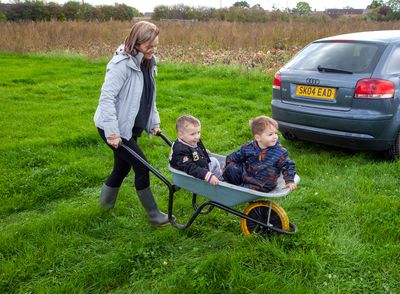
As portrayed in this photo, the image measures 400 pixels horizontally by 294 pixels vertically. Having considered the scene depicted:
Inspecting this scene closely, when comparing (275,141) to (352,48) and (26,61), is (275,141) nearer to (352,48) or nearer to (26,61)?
(352,48)

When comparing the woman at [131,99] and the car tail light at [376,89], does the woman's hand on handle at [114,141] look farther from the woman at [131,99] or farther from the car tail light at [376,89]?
the car tail light at [376,89]

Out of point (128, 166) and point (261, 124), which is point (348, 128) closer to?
point (261, 124)

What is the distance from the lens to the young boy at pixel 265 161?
3328 mm

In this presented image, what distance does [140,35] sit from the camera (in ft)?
10.9

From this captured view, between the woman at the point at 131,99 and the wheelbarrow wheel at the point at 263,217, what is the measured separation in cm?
85

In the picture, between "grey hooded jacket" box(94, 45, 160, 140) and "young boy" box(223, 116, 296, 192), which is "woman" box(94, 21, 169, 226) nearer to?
"grey hooded jacket" box(94, 45, 160, 140)

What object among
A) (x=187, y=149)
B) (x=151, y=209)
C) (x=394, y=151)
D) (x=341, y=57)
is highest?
(x=341, y=57)

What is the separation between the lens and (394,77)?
4.90m

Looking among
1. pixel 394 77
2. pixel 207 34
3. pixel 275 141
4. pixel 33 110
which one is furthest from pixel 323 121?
pixel 207 34

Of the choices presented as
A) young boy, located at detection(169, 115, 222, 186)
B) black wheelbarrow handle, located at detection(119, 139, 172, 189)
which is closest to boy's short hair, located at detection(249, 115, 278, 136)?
young boy, located at detection(169, 115, 222, 186)

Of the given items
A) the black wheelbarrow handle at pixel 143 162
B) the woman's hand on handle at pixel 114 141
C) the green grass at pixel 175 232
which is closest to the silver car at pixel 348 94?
Result: the green grass at pixel 175 232

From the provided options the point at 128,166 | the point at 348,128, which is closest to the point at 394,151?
the point at 348,128

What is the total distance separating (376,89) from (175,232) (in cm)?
303

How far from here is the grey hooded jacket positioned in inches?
131
